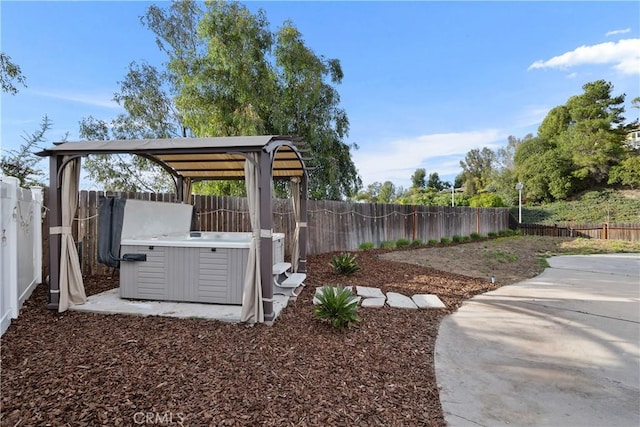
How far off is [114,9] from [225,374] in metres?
9.03

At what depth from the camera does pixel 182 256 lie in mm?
3943

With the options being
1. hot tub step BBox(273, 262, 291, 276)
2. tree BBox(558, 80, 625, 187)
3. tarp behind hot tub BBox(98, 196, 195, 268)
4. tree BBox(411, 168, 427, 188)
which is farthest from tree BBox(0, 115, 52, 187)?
tree BBox(411, 168, 427, 188)

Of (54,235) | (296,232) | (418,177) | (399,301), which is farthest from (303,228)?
(418,177)

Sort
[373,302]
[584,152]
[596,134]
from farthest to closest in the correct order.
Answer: [584,152] < [596,134] < [373,302]

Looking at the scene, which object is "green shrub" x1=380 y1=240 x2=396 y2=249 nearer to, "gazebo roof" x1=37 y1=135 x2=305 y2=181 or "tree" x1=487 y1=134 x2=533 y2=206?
"gazebo roof" x1=37 y1=135 x2=305 y2=181

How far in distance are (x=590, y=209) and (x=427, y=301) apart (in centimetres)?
2181

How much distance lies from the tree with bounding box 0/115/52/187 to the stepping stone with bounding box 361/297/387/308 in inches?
261

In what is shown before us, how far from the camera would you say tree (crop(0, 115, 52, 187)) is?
630 cm

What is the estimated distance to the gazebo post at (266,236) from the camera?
3.37 m

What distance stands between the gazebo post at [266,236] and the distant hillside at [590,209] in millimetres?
19937

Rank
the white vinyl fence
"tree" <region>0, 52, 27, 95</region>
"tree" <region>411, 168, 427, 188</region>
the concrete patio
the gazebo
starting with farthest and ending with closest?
1. "tree" <region>411, 168, 427, 188</region>
2. "tree" <region>0, 52, 27, 95</region>
3. the concrete patio
4. the gazebo
5. the white vinyl fence

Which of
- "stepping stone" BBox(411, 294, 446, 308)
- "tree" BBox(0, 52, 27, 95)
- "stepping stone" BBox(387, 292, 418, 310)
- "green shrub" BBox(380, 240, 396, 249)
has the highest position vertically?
"tree" BBox(0, 52, 27, 95)

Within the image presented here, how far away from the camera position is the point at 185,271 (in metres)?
3.93

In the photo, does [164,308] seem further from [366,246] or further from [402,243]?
[402,243]
